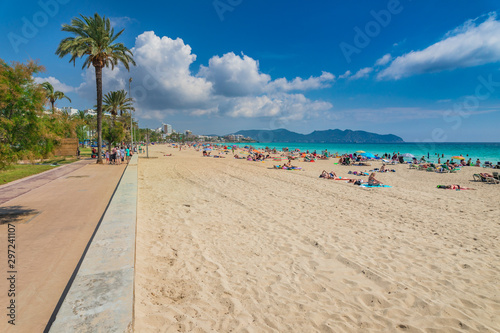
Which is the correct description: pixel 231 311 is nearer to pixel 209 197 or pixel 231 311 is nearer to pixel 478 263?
pixel 478 263

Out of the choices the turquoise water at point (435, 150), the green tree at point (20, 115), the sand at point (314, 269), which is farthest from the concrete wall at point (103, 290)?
the turquoise water at point (435, 150)

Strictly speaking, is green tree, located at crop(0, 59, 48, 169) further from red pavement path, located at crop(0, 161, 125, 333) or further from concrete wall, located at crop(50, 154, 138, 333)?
concrete wall, located at crop(50, 154, 138, 333)

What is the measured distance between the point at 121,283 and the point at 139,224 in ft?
11.5

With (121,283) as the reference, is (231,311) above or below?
below

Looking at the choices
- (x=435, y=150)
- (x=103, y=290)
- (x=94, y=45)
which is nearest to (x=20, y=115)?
(x=103, y=290)

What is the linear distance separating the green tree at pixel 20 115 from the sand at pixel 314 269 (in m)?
3.18

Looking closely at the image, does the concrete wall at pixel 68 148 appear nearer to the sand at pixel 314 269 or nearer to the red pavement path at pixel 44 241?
the red pavement path at pixel 44 241

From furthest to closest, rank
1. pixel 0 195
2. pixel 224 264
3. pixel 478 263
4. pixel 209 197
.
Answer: pixel 209 197
pixel 0 195
pixel 478 263
pixel 224 264

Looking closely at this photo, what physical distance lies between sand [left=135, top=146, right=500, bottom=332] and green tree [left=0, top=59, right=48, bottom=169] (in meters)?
3.18

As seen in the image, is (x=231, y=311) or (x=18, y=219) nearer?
(x=231, y=311)

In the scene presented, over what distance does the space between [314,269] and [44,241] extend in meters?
5.52

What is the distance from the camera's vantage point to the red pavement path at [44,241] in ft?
10.00

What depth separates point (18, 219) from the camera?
21.0 ft

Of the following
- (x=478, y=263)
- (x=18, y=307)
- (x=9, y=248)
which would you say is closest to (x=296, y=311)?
(x=18, y=307)
